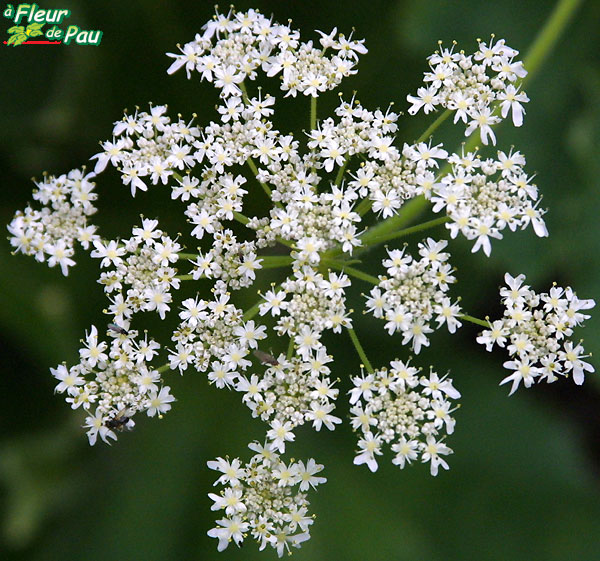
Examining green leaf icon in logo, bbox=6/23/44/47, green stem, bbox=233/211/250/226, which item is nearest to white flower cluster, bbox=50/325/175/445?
green stem, bbox=233/211/250/226

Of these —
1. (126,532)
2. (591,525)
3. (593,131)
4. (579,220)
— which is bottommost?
(591,525)

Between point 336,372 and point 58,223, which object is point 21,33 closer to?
point 58,223

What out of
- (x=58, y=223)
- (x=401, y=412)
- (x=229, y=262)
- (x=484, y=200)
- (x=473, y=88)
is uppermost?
(x=58, y=223)

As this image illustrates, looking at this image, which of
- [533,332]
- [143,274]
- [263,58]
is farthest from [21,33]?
[533,332]

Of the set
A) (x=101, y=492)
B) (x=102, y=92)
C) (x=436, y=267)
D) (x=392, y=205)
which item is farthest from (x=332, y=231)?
(x=101, y=492)

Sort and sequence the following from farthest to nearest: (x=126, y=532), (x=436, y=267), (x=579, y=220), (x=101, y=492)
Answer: (x=101, y=492) → (x=126, y=532) → (x=579, y=220) → (x=436, y=267)

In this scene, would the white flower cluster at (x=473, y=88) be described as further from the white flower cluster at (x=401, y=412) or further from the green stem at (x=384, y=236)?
the white flower cluster at (x=401, y=412)

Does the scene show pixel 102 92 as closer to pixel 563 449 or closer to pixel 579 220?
pixel 579 220
